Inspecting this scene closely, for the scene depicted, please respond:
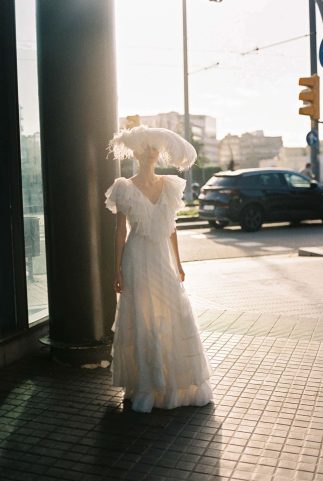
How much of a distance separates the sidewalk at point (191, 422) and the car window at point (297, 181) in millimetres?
12606

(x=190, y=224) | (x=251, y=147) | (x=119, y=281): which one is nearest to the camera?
(x=119, y=281)

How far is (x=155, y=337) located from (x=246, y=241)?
36.8 ft

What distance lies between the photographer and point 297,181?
18.8 metres

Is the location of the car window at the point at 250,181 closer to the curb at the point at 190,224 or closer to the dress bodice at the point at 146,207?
the curb at the point at 190,224

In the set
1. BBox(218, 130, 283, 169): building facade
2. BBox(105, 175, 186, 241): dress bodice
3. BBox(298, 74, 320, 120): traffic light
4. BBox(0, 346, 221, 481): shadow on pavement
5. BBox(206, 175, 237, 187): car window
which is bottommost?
BBox(0, 346, 221, 481): shadow on pavement

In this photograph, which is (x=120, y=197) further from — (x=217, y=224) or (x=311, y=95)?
(x=217, y=224)

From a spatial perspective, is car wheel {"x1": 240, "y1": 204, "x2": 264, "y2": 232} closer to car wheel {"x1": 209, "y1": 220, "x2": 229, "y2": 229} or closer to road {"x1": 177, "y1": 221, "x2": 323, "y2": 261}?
road {"x1": 177, "y1": 221, "x2": 323, "y2": 261}

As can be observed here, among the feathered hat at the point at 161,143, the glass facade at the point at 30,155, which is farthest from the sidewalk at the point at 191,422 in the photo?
the feathered hat at the point at 161,143

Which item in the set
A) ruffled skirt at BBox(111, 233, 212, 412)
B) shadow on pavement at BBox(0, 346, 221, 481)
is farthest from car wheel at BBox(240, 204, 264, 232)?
ruffled skirt at BBox(111, 233, 212, 412)

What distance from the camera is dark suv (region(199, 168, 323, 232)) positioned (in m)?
17.3

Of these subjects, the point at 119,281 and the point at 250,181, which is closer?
the point at 119,281

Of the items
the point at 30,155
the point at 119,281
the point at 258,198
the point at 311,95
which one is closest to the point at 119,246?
the point at 119,281

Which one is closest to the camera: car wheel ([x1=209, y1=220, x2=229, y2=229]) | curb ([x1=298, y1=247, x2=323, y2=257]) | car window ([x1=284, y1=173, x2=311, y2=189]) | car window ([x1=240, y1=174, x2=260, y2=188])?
curb ([x1=298, y1=247, x2=323, y2=257])

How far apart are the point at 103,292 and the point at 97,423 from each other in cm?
143
